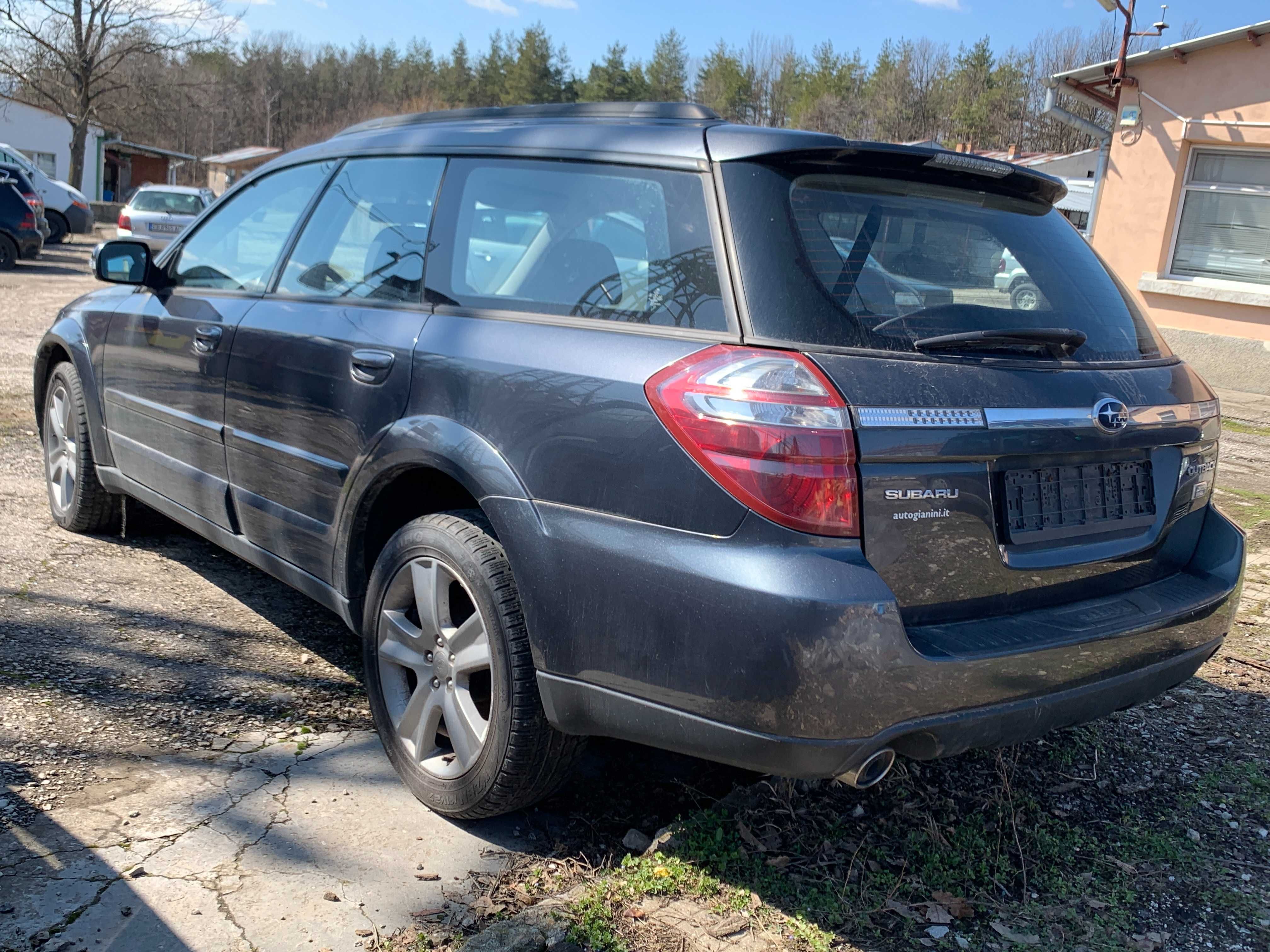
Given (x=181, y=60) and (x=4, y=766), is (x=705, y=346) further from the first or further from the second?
(x=181, y=60)

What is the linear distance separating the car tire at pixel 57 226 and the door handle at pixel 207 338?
2388 centimetres

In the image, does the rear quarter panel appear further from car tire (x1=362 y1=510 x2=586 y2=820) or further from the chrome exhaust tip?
the chrome exhaust tip

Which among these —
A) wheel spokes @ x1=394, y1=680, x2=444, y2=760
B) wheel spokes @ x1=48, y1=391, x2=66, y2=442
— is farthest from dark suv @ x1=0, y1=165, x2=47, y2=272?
wheel spokes @ x1=394, y1=680, x2=444, y2=760

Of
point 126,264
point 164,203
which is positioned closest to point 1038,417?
point 126,264

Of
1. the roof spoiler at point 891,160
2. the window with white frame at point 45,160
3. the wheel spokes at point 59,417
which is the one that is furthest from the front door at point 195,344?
the window with white frame at point 45,160

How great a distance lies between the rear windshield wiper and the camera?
2.28m

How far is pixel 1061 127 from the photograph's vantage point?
140 feet

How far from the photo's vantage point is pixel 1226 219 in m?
12.4

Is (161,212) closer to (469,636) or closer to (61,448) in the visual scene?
(61,448)

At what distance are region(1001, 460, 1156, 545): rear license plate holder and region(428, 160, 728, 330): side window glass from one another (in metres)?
0.74

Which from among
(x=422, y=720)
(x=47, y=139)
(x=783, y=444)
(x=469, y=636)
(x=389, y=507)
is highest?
(x=47, y=139)

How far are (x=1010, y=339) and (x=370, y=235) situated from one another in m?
1.88

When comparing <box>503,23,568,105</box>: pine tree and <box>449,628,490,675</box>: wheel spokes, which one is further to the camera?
<box>503,23,568,105</box>: pine tree

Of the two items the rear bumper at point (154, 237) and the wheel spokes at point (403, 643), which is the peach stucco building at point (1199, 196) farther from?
the rear bumper at point (154, 237)
